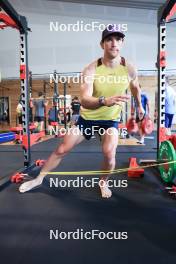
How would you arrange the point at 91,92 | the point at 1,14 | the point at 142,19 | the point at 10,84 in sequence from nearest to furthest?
the point at 91,92, the point at 1,14, the point at 142,19, the point at 10,84

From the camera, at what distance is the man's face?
1926 millimetres

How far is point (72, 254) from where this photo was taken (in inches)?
47.5

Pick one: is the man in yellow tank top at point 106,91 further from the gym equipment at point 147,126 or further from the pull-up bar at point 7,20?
the pull-up bar at point 7,20

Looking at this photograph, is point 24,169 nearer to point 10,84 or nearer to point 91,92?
point 91,92

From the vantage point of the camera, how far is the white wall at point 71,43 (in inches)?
325

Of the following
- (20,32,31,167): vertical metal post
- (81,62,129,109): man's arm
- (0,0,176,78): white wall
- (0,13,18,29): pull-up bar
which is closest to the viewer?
(81,62,129,109): man's arm

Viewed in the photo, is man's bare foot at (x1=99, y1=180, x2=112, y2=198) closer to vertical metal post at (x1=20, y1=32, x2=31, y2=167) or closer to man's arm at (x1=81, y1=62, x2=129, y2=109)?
man's arm at (x1=81, y1=62, x2=129, y2=109)

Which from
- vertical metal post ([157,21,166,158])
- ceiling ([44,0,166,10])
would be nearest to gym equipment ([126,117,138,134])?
vertical metal post ([157,21,166,158])

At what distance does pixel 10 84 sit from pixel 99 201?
909 centimetres

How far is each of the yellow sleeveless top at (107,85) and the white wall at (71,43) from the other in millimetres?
6760

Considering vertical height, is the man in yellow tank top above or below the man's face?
below

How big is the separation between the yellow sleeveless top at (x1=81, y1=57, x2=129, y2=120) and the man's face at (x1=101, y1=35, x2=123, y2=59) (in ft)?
0.32

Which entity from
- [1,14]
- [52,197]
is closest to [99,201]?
[52,197]

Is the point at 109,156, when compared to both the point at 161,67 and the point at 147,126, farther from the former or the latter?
the point at 161,67
